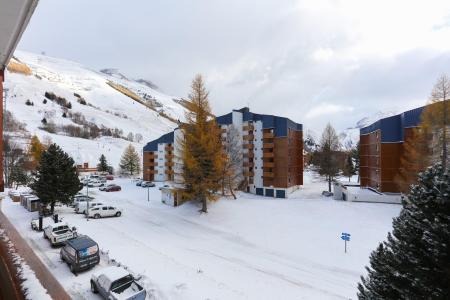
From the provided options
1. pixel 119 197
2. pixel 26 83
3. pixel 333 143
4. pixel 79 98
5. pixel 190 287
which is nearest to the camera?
pixel 190 287

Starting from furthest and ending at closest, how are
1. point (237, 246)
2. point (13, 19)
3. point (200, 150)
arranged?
point (200, 150) < point (237, 246) < point (13, 19)

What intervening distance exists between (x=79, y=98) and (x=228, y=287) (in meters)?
189

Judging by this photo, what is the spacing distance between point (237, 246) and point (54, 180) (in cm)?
2104

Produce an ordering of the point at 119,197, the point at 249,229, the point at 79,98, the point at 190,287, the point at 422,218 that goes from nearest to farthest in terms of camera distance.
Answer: the point at 422,218 → the point at 190,287 → the point at 249,229 → the point at 119,197 → the point at 79,98

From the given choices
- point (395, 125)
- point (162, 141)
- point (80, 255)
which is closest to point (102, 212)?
point (80, 255)

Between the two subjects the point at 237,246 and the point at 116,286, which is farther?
the point at 237,246

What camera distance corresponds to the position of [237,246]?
67.9 feet

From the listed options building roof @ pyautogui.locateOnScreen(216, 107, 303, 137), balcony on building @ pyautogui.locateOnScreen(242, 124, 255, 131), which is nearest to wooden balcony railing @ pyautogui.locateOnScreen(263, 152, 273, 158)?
building roof @ pyautogui.locateOnScreen(216, 107, 303, 137)

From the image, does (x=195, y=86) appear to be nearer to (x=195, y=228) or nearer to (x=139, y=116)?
(x=195, y=228)

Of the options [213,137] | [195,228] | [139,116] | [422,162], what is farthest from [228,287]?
[139,116]

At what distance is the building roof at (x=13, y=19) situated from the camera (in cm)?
247

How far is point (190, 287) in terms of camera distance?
41.4 ft

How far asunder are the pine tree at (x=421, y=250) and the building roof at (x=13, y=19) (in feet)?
25.5

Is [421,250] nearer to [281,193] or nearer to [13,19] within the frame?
[13,19]
